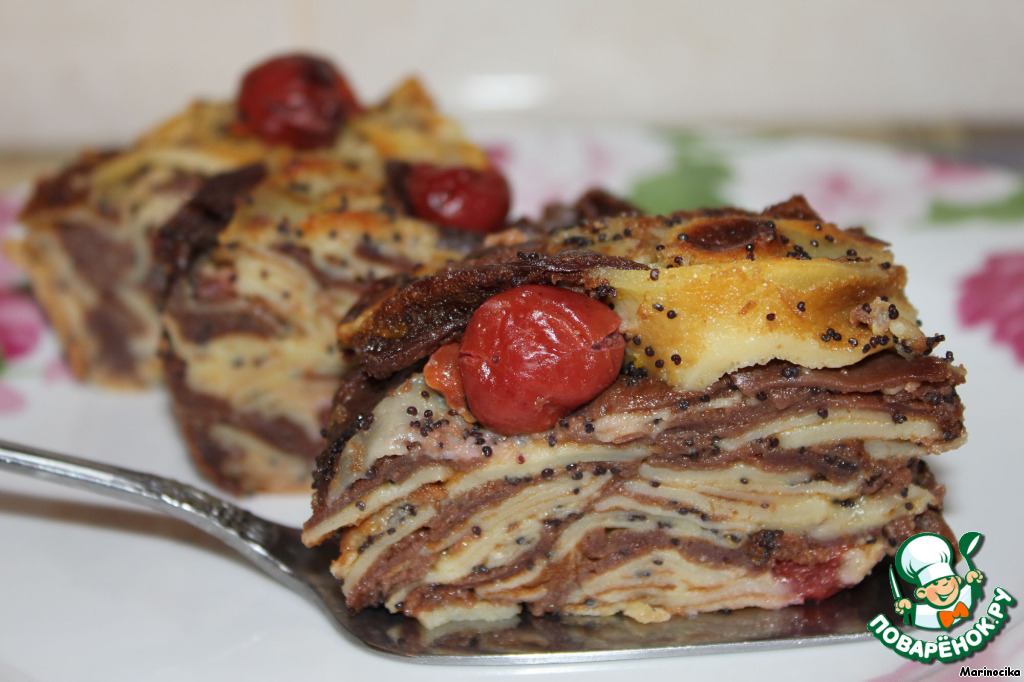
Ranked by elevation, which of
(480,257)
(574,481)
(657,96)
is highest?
(657,96)

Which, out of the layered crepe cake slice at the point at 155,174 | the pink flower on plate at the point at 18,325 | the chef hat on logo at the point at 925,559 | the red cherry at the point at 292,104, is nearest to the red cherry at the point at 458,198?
the layered crepe cake slice at the point at 155,174

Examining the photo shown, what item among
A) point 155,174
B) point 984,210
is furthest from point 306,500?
point 984,210

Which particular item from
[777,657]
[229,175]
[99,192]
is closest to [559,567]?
[777,657]

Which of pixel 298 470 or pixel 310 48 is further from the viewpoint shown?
pixel 310 48

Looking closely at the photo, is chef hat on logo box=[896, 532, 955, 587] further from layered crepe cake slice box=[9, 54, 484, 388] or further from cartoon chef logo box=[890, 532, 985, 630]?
layered crepe cake slice box=[9, 54, 484, 388]

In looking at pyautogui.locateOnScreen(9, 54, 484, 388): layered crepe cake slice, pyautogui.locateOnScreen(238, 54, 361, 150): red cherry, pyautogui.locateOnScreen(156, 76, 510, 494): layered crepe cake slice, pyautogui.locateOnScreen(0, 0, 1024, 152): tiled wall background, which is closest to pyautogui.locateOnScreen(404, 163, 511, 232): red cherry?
pyautogui.locateOnScreen(156, 76, 510, 494): layered crepe cake slice

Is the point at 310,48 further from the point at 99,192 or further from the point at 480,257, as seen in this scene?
the point at 480,257

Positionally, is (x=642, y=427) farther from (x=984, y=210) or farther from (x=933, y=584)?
(x=984, y=210)
